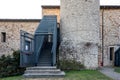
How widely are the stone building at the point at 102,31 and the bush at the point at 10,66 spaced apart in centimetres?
1006

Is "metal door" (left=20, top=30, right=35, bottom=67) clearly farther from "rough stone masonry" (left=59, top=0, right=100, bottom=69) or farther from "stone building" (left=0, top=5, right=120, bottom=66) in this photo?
"stone building" (left=0, top=5, right=120, bottom=66)

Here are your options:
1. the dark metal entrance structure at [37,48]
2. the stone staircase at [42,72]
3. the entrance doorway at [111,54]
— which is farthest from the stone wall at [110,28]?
the stone staircase at [42,72]

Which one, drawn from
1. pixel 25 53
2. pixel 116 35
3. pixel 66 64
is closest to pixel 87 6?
pixel 66 64

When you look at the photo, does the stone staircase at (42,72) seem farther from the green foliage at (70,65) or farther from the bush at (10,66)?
the green foliage at (70,65)

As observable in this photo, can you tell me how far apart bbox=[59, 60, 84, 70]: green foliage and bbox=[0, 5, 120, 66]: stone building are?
24.3ft

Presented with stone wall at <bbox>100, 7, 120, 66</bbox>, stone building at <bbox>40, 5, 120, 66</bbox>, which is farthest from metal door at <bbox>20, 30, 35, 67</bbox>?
stone wall at <bbox>100, 7, 120, 66</bbox>

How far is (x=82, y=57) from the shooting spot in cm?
2367

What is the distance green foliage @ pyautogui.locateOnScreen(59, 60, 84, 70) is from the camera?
23703 millimetres

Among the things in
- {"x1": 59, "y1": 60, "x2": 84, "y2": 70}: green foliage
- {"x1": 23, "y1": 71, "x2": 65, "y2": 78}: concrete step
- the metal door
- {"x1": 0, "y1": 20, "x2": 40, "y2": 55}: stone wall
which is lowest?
{"x1": 23, "y1": 71, "x2": 65, "y2": 78}: concrete step

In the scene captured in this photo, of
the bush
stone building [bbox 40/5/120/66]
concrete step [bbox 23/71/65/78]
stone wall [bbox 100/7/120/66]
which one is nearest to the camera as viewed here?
concrete step [bbox 23/71/65/78]

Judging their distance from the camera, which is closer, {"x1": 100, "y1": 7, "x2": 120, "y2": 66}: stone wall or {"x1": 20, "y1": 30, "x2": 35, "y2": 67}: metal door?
{"x1": 20, "y1": 30, "x2": 35, "y2": 67}: metal door

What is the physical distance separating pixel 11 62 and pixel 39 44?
2.53m

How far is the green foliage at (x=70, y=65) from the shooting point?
23.7m

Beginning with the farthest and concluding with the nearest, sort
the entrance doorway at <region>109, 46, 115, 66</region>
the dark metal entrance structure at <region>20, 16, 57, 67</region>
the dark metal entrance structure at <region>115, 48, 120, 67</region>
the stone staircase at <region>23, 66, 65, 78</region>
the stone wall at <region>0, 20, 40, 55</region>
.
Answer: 1. the stone wall at <region>0, 20, 40, 55</region>
2. the entrance doorway at <region>109, 46, 115, 66</region>
3. the dark metal entrance structure at <region>115, 48, 120, 67</region>
4. the dark metal entrance structure at <region>20, 16, 57, 67</region>
5. the stone staircase at <region>23, 66, 65, 78</region>
